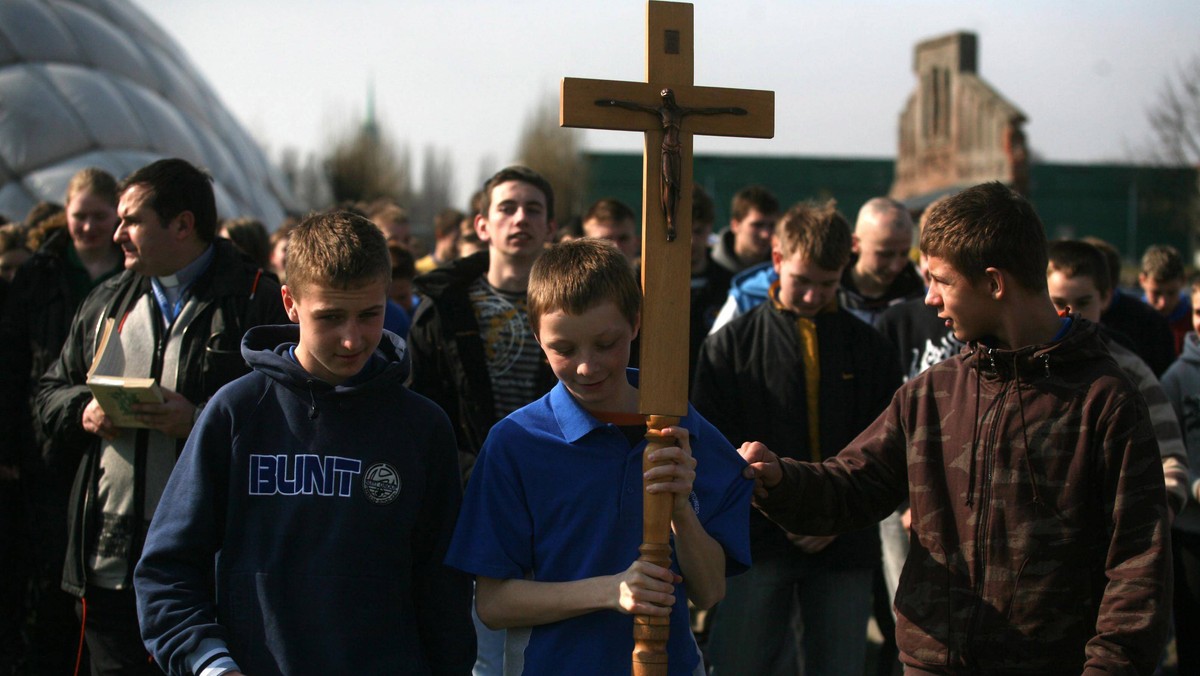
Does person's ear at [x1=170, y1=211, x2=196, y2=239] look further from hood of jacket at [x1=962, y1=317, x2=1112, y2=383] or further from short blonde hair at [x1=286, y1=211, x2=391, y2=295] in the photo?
hood of jacket at [x1=962, y1=317, x2=1112, y2=383]

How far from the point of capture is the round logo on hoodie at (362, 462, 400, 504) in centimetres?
318

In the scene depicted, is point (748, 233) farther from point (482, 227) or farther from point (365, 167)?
point (365, 167)

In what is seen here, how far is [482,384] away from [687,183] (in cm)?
225

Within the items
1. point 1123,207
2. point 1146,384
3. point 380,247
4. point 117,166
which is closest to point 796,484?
point 380,247

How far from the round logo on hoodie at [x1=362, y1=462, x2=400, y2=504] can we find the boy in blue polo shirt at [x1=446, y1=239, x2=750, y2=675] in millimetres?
217

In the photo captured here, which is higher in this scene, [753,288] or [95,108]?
[95,108]

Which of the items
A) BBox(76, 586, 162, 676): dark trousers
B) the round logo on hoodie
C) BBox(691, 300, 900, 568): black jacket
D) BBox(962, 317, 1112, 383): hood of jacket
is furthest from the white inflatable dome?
BBox(962, 317, 1112, 383): hood of jacket

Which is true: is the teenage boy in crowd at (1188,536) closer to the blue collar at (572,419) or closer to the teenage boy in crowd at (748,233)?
the teenage boy in crowd at (748,233)

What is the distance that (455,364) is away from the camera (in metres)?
5.13

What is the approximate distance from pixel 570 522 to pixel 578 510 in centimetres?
4

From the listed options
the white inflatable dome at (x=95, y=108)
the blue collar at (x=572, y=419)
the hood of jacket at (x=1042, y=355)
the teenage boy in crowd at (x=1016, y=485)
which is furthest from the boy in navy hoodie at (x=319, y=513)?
the white inflatable dome at (x=95, y=108)

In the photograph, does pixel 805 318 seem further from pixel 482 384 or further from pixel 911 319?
pixel 482 384

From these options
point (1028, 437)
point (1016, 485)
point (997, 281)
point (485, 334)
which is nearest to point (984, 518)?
point (1016, 485)

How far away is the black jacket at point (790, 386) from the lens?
16.6ft
